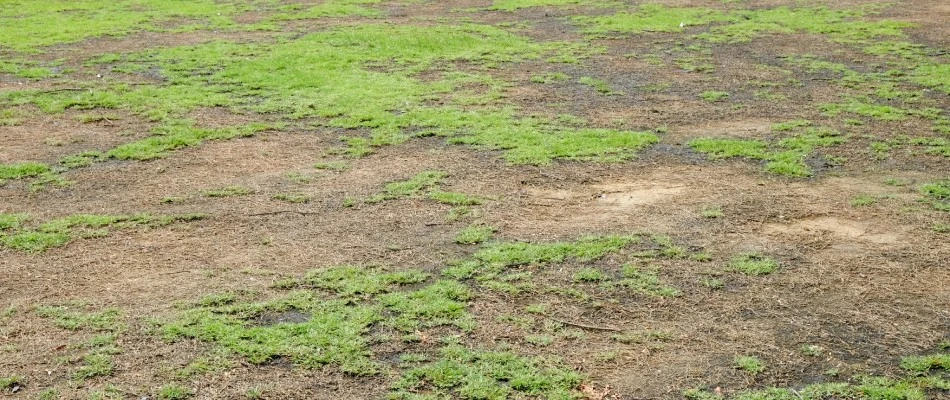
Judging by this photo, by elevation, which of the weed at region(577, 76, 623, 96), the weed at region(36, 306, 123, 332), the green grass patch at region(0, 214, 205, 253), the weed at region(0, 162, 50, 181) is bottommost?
the weed at region(577, 76, 623, 96)

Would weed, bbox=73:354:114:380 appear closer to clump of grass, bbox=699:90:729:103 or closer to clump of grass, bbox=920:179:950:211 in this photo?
clump of grass, bbox=920:179:950:211

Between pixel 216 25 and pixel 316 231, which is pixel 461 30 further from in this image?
pixel 316 231

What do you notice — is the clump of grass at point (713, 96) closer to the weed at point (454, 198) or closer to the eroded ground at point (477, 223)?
the eroded ground at point (477, 223)

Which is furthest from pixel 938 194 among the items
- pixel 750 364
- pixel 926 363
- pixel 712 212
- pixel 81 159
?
pixel 81 159

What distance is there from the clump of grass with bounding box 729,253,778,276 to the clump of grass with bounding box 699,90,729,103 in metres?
4.28

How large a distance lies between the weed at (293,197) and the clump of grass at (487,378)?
2.60 metres

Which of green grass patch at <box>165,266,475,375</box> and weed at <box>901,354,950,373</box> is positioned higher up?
green grass patch at <box>165,266,475,375</box>

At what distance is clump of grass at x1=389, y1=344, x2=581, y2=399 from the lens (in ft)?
14.6

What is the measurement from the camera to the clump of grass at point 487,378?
14.6 ft

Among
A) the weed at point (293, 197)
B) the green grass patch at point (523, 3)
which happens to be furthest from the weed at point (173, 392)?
the green grass patch at point (523, 3)

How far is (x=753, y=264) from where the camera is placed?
5832mm

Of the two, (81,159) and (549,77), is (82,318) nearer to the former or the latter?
(81,159)

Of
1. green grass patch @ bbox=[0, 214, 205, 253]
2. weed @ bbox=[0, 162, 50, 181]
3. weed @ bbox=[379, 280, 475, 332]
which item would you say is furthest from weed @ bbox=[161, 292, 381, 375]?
weed @ bbox=[0, 162, 50, 181]

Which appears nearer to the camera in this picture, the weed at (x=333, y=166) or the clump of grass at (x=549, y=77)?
the weed at (x=333, y=166)
